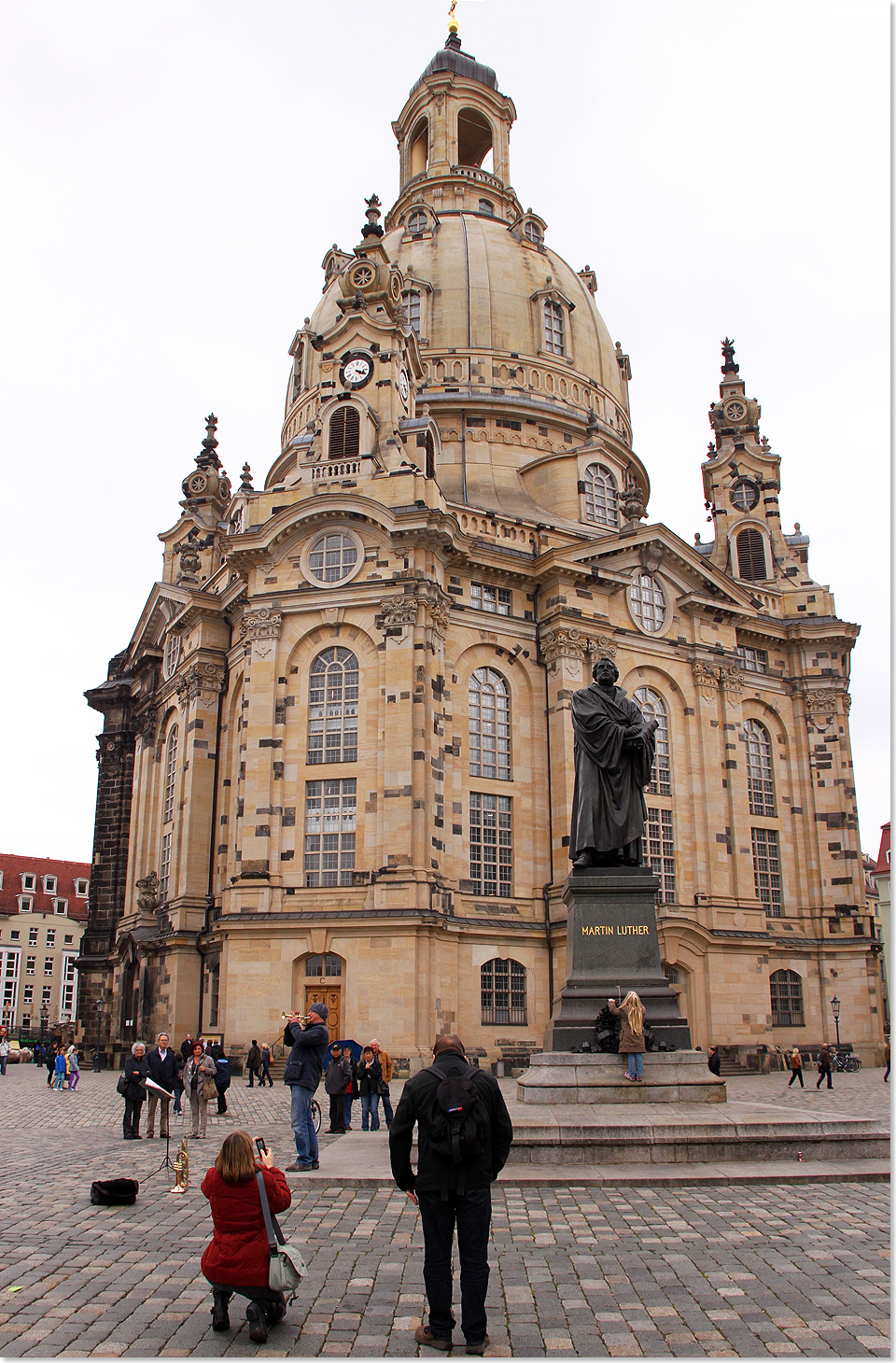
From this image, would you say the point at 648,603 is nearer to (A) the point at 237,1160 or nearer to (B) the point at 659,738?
(B) the point at 659,738

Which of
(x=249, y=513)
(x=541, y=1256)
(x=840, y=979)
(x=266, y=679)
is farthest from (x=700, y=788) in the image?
(x=541, y=1256)

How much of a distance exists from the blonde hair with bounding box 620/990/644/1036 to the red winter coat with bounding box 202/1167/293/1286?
766cm

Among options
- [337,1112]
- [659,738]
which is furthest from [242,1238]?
[659,738]

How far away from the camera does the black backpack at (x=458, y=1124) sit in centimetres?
722

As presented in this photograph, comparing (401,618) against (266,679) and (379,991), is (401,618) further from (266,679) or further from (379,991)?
(379,991)

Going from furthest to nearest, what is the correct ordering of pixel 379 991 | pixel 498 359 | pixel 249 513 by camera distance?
1. pixel 498 359
2. pixel 249 513
3. pixel 379 991

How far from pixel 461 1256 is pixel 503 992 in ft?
101

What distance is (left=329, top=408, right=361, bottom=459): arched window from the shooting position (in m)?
41.1

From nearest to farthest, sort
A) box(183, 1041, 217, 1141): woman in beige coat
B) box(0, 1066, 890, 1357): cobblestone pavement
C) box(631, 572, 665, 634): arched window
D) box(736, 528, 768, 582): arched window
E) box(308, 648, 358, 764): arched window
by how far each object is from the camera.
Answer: box(0, 1066, 890, 1357): cobblestone pavement → box(183, 1041, 217, 1141): woman in beige coat → box(308, 648, 358, 764): arched window → box(631, 572, 665, 634): arched window → box(736, 528, 768, 582): arched window

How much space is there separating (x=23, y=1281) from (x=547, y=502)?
138 feet

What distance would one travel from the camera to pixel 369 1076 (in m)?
20.2

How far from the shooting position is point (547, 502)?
157 ft

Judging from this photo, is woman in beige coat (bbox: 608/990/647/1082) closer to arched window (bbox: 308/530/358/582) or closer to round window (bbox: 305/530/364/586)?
round window (bbox: 305/530/364/586)

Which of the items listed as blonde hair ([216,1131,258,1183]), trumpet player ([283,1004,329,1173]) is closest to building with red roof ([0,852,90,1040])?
trumpet player ([283,1004,329,1173])
